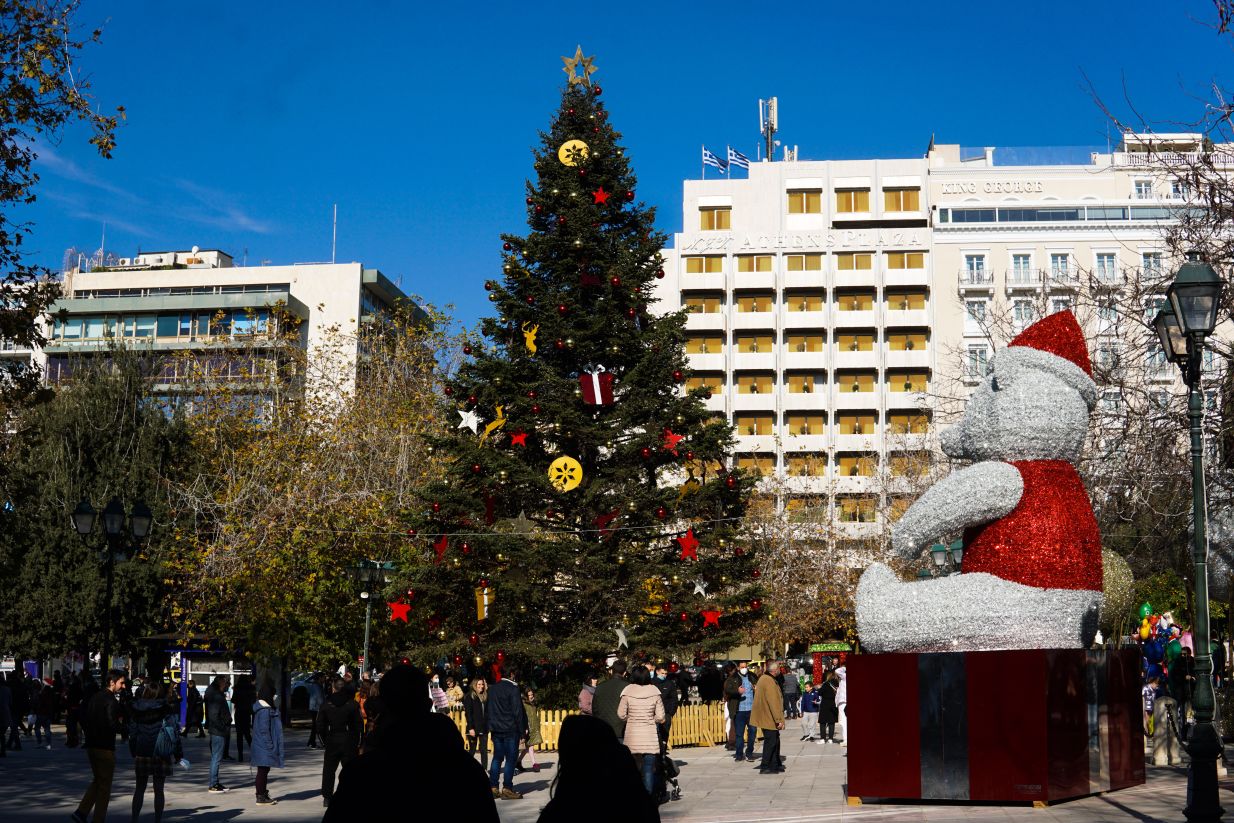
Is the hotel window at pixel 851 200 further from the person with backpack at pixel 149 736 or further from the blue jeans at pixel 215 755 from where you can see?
the person with backpack at pixel 149 736

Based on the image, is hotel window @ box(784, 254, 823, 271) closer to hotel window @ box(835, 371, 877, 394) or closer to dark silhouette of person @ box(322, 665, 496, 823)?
hotel window @ box(835, 371, 877, 394)

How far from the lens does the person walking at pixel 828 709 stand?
26.4 meters

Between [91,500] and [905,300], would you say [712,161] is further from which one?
[91,500]

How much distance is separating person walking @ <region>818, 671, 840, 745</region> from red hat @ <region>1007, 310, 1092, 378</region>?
44.2ft

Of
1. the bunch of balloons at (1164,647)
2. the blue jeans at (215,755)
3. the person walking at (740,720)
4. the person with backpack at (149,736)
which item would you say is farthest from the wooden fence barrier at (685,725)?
the person with backpack at (149,736)

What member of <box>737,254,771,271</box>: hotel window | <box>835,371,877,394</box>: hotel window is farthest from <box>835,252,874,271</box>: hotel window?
<box>835,371,877,394</box>: hotel window

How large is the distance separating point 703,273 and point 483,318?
4622 centimetres

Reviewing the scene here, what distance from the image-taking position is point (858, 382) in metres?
70.7

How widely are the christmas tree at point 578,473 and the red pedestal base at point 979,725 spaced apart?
9.73 metres

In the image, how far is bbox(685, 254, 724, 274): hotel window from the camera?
234 feet

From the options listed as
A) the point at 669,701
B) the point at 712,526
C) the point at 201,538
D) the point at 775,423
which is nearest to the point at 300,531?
the point at 201,538

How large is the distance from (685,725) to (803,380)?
47.7 metres

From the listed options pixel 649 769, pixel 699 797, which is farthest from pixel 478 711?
pixel 649 769

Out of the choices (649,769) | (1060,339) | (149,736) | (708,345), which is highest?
(708,345)
